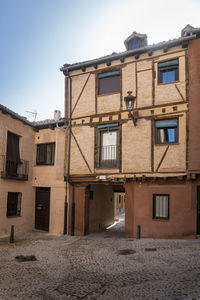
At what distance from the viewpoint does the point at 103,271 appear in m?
7.71

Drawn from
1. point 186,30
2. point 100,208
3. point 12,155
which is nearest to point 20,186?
point 12,155

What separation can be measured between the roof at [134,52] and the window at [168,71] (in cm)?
77

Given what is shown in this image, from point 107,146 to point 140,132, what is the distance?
6.25ft

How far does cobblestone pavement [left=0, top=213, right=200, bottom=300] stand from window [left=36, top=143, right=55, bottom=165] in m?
5.38

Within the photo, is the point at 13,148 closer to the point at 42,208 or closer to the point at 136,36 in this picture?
the point at 42,208

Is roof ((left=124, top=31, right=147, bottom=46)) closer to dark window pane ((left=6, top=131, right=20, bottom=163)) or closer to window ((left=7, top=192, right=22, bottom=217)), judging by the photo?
dark window pane ((left=6, top=131, right=20, bottom=163))

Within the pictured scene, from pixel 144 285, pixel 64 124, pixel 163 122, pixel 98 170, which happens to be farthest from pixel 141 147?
pixel 144 285

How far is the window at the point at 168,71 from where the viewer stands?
1230cm

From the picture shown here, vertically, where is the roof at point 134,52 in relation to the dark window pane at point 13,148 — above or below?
above

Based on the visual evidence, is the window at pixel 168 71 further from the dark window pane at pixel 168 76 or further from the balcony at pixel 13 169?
the balcony at pixel 13 169

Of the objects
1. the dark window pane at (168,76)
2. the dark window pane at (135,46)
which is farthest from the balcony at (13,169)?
the dark window pane at (168,76)

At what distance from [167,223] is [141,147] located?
358 centimetres

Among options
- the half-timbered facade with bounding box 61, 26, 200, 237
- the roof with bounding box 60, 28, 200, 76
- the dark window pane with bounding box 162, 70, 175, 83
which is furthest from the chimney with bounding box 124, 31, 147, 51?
the dark window pane with bounding box 162, 70, 175, 83

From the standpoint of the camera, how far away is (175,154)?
11.8 m
